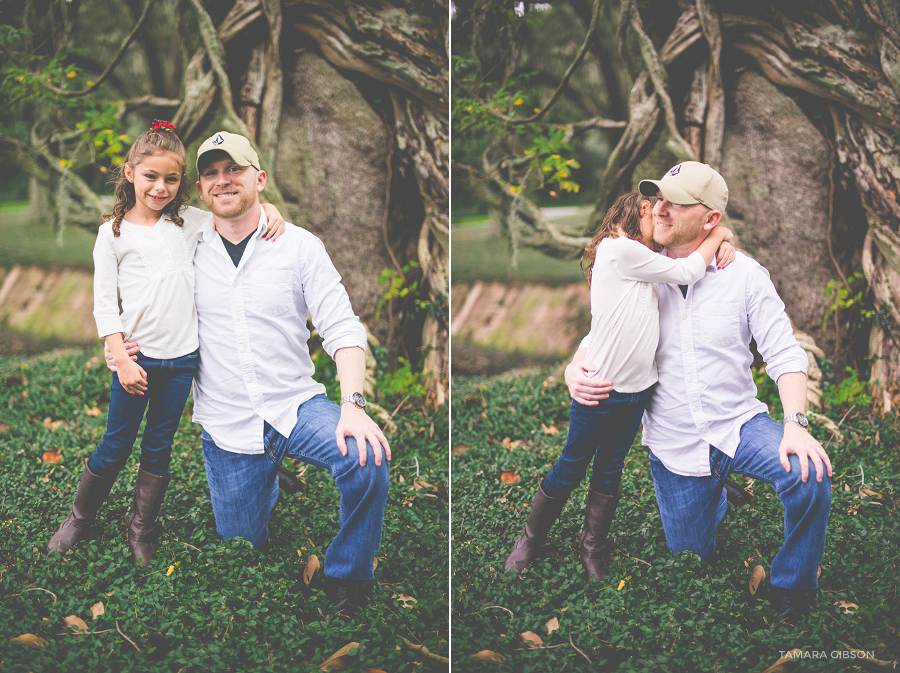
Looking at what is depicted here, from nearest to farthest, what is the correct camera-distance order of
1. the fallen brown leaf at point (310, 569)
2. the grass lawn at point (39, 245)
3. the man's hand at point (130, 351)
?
1. the man's hand at point (130, 351)
2. the fallen brown leaf at point (310, 569)
3. the grass lawn at point (39, 245)

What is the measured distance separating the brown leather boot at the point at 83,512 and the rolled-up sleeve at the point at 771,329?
8.61ft

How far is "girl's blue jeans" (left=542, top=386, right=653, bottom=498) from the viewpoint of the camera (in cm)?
253

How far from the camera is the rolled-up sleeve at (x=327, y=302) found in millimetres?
2459

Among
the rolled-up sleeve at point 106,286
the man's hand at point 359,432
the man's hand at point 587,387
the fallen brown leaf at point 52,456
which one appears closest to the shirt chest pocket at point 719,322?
the man's hand at point 587,387

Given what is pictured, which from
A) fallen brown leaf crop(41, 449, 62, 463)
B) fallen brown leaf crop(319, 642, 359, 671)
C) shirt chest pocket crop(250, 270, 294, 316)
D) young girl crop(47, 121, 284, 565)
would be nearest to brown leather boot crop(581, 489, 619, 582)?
fallen brown leaf crop(319, 642, 359, 671)

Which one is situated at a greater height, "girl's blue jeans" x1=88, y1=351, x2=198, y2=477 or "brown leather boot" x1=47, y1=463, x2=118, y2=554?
"girl's blue jeans" x1=88, y1=351, x2=198, y2=477

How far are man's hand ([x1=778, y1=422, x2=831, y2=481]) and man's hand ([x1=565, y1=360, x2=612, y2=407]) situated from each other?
2.09 ft

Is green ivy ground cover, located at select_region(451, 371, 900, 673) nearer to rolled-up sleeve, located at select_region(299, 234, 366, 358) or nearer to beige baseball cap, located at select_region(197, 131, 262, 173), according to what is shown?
rolled-up sleeve, located at select_region(299, 234, 366, 358)

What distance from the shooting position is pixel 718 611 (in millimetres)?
2383

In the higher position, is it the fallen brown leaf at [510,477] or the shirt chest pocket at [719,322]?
the shirt chest pocket at [719,322]

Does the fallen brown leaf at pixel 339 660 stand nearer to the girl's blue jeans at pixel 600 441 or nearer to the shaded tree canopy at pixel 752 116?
the girl's blue jeans at pixel 600 441

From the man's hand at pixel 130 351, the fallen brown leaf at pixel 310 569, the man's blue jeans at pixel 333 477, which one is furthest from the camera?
the fallen brown leaf at pixel 310 569

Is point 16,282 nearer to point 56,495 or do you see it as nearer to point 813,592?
point 56,495

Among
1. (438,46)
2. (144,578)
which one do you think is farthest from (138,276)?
(438,46)
